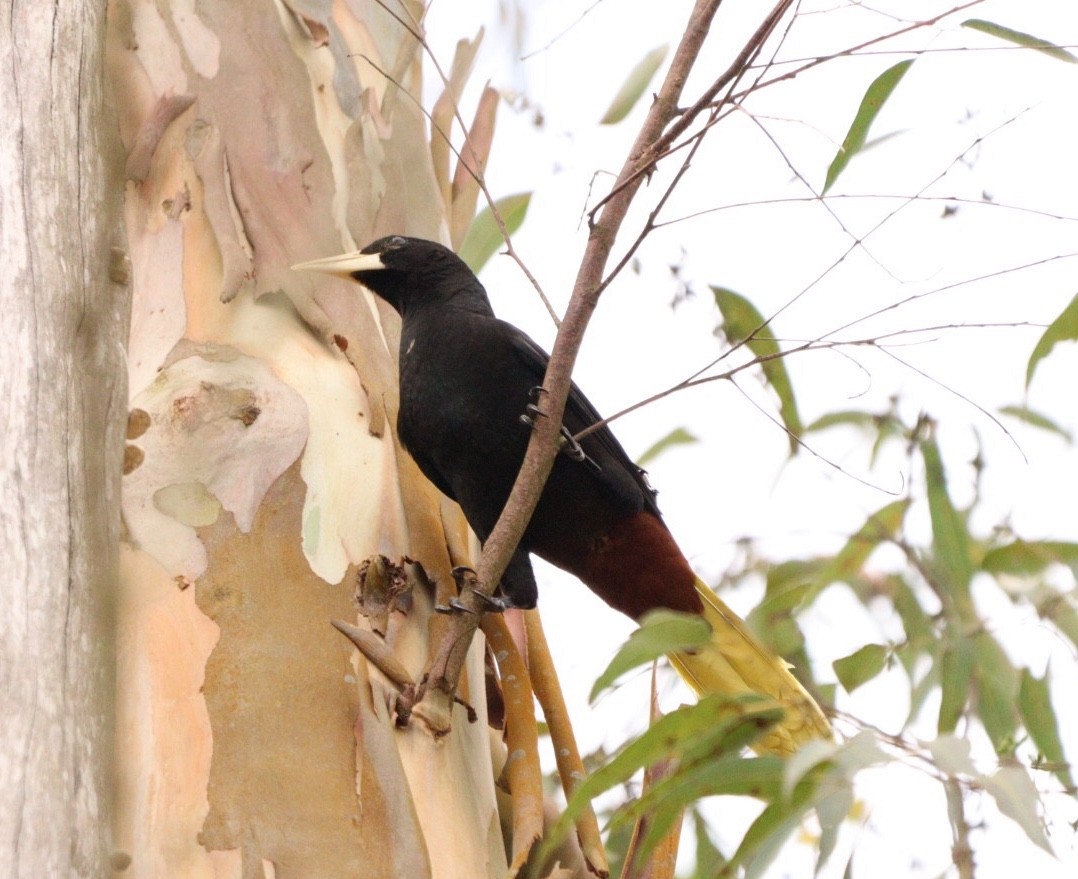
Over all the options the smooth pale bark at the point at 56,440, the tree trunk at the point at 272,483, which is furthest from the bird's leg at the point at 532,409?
the smooth pale bark at the point at 56,440

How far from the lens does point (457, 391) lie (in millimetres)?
2088

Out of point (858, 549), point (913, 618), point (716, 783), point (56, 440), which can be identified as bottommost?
point (716, 783)

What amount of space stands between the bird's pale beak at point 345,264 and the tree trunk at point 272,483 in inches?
0.8

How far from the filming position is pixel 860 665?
5.27 ft

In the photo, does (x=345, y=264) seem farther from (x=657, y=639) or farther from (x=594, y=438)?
(x=657, y=639)

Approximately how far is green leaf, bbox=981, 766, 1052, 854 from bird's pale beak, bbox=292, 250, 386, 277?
4.09 ft

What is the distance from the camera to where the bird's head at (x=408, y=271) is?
6.69 ft

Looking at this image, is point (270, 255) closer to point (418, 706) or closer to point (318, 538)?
point (318, 538)

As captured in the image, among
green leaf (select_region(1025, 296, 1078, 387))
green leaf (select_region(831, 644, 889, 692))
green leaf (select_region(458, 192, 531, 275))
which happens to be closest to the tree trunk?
green leaf (select_region(458, 192, 531, 275))

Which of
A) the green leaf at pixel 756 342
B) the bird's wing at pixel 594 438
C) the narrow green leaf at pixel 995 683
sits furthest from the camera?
the bird's wing at pixel 594 438

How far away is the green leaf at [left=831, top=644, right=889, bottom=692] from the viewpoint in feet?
5.25

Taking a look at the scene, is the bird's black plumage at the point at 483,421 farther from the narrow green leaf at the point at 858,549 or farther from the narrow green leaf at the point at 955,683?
the narrow green leaf at the point at 955,683

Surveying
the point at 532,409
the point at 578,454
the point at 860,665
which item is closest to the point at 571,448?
the point at 578,454

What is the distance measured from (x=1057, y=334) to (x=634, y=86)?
1127 mm
